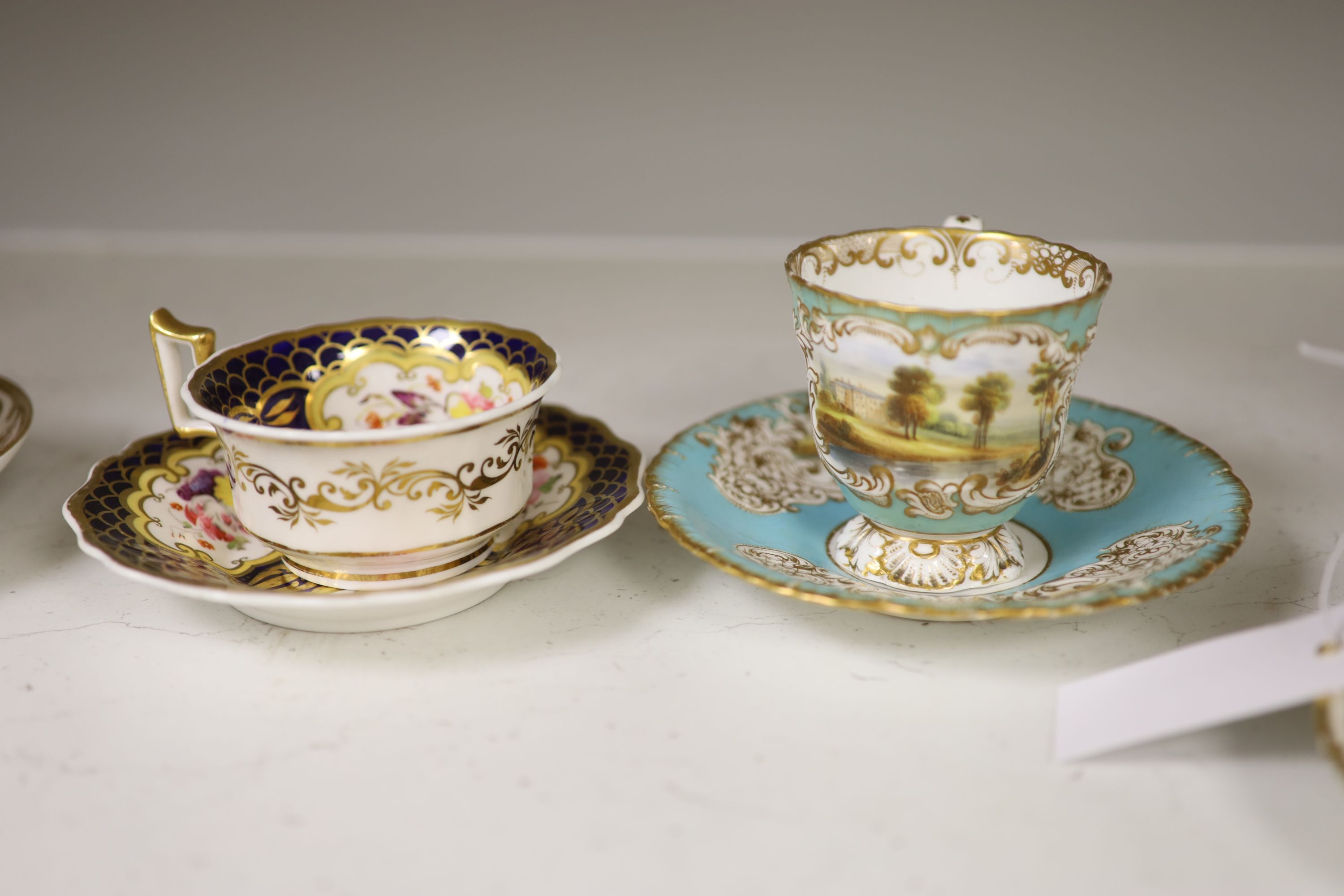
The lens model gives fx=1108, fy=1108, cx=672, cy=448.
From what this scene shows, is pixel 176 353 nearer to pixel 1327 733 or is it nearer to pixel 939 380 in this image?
pixel 939 380

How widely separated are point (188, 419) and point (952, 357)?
65cm

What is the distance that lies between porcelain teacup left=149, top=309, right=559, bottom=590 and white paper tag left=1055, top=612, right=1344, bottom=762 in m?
0.46

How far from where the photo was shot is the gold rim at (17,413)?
102 cm

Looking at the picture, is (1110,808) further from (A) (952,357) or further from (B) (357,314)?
(B) (357,314)

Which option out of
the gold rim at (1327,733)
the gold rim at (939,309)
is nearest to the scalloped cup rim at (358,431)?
the gold rim at (939,309)

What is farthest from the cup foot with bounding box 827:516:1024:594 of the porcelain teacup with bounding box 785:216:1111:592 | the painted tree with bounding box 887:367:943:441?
the painted tree with bounding box 887:367:943:441

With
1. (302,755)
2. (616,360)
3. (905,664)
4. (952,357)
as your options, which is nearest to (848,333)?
(952,357)

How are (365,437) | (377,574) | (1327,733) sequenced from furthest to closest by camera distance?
1. (377,574)
2. (365,437)
3. (1327,733)

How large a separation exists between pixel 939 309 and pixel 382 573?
1.67 ft

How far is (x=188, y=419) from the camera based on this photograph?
3.19 ft

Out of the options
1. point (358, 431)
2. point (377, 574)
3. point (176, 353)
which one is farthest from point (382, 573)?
point (176, 353)

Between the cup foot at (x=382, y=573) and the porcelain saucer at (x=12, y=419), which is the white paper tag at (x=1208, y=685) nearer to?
the cup foot at (x=382, y=573)

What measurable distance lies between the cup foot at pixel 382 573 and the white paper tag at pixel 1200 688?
478 mm

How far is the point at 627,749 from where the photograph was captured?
0.76 meters
